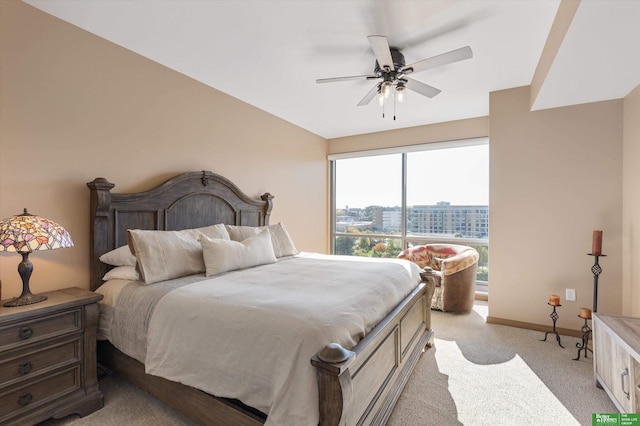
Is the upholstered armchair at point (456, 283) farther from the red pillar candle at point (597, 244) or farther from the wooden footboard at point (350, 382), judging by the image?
the wooden footboard at point (350, 382)

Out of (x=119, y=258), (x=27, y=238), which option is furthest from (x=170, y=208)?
(x=27, y=238)

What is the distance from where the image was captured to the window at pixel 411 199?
451cm

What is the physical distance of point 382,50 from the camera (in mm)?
2129

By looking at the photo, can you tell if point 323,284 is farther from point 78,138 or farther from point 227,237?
point 78,138

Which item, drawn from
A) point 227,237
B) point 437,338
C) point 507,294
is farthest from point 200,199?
point 507,294

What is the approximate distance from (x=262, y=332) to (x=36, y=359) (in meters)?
1.39

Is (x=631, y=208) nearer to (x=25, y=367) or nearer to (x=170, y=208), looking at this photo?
(x=170, y=208)

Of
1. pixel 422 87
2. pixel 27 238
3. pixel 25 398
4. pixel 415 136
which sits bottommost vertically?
pixel 25 398

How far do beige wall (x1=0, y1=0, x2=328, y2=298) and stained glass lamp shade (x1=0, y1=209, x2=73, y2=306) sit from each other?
1.21ft

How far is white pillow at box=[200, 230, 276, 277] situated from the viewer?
7.84ft

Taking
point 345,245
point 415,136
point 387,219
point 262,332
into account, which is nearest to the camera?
point 262,332

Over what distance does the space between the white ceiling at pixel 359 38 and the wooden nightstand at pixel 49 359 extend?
2.00 meters

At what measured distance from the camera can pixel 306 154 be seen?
505 centimetres

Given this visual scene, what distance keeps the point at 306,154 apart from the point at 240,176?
1.58m
